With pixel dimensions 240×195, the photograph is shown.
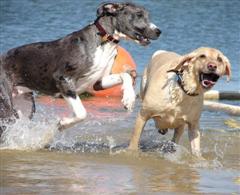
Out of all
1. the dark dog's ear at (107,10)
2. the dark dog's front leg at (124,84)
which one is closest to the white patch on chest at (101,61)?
the dark dog's front leg at (124,84)

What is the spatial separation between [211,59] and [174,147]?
117cm

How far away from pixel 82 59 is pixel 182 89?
3.39ft

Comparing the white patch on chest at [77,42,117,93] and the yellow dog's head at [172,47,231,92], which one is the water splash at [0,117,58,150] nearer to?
the white patch on chest at [77,42,117,93]

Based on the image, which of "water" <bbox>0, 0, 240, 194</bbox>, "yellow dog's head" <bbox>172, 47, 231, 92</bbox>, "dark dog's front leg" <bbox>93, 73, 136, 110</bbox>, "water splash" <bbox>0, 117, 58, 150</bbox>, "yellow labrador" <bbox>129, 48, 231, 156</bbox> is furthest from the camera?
"water splash" <bbox>0, 117, 58, 150</bbox>

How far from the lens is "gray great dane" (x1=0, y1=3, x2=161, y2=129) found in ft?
28.7

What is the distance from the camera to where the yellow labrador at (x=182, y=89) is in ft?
27.3

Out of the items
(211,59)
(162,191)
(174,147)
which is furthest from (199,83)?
(162,191)

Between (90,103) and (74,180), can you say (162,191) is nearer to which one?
(74,180)

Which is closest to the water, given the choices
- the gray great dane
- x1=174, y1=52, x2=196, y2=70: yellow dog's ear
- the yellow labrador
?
the yellow labrador

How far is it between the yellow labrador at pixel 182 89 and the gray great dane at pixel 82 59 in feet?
0.81

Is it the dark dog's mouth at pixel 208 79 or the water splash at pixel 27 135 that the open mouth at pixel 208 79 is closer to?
the dark dog's mouth at pixel 208 79

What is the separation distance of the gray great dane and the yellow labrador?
0.25 m

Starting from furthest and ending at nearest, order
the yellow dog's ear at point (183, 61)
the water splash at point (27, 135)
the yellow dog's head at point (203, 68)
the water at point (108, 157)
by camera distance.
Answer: the water splash at point (27, 135) < the yellow dog's ear at point (183, 61) < the yellow dog's head at point (203, 68) < the water at point (108, 157)

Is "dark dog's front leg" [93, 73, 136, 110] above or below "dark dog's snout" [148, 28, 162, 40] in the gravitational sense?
below
